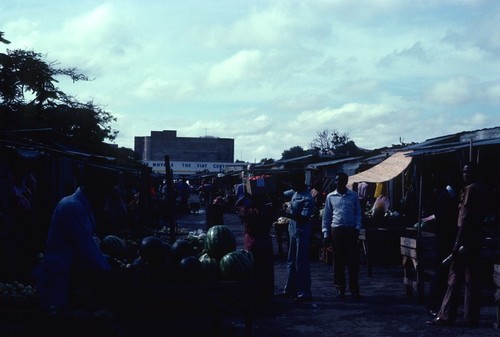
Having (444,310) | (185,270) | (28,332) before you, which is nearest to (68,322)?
(28,332)

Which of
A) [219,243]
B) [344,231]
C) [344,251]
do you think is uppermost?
[344,231]

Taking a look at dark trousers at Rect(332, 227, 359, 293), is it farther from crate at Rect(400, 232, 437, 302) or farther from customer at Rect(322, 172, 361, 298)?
crate at Rect(400, 232, 437, 302)

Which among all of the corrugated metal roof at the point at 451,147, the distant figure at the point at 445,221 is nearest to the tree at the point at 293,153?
the corrugated metal roof at the point at 451,147

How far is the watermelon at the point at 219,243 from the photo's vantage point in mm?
9062

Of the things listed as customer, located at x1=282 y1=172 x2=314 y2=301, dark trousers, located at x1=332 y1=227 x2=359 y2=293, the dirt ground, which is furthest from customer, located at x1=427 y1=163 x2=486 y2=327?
customer, located at x1=282 y1=172 x2=314 y2=301

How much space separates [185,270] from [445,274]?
458 cm

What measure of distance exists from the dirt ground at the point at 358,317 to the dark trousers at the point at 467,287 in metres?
0.19

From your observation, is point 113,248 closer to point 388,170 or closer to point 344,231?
point 344,231

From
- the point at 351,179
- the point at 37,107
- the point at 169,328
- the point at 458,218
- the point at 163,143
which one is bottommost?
the point at 169,328

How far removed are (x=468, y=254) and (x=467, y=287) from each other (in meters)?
0.47

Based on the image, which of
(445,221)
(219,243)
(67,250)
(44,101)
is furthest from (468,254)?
(44,101)

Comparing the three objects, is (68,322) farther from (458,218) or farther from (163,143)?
(163,143)

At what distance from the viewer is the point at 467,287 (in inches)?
375

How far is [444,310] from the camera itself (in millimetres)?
9648
